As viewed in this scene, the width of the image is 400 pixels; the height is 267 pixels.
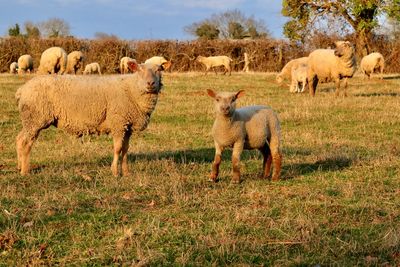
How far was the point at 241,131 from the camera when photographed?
816 cm

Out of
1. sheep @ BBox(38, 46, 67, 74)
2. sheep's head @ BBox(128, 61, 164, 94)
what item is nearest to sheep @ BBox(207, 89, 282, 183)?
sheep's head @ BBox(128, 61, 164, 94)

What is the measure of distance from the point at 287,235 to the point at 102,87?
15.9 feet

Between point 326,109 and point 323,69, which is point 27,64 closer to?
point 323,69

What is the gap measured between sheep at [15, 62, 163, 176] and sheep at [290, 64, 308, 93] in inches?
642

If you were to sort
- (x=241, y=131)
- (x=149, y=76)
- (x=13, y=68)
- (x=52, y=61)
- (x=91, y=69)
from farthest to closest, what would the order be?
1. (x=13, y=68)
2. (x=91, y=69)
3. (x=52, y=61)
4. (x=149, y=76)
5. (x=241, y=131)

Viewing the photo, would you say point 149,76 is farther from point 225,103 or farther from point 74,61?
point 74,61

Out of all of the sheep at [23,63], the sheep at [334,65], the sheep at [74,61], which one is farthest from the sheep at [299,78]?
the sheep at [23,63]

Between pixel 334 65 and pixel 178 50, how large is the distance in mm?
24690

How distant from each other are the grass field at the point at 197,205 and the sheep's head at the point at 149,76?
4.46 ft

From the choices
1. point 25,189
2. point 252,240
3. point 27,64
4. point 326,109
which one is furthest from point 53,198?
point 27,64

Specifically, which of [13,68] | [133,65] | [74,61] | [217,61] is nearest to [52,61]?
[74,61]

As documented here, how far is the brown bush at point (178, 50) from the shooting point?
139ft

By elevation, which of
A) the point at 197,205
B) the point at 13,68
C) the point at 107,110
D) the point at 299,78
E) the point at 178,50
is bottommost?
the point at 197,205

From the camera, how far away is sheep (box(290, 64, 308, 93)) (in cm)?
2453
